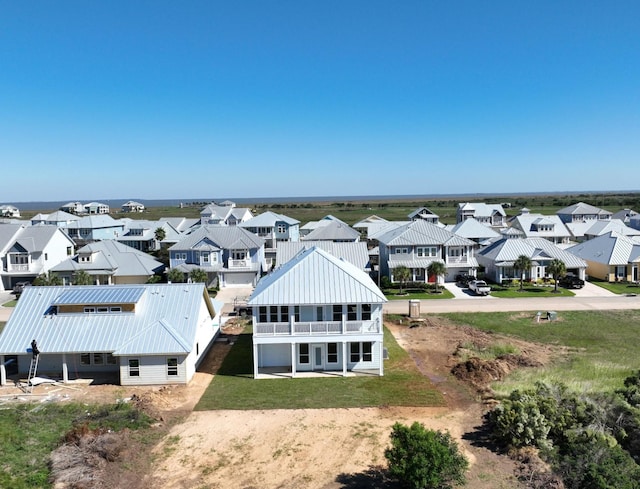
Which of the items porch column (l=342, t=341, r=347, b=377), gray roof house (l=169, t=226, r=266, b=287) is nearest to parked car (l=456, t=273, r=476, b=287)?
gray roof house (l=169, t=226, r=266, b=287)

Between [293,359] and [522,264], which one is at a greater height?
[522,264]

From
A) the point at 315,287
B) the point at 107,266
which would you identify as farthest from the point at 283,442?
the point at 107,266

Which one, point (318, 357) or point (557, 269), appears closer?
point (318, 357)

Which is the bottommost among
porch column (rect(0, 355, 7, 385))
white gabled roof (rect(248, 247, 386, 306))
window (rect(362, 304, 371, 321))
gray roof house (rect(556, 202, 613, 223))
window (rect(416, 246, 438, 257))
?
porch column (rect(0, 355, 7, 385))

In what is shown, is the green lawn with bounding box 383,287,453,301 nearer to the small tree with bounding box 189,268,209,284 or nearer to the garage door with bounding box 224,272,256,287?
the garage door with bounding box 224,272,256,287

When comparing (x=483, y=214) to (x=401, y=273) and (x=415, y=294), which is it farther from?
(x=401, y=273)

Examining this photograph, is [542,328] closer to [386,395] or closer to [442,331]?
[442,331]

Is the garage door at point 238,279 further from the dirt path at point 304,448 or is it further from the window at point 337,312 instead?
the dirt path at point 304,448
